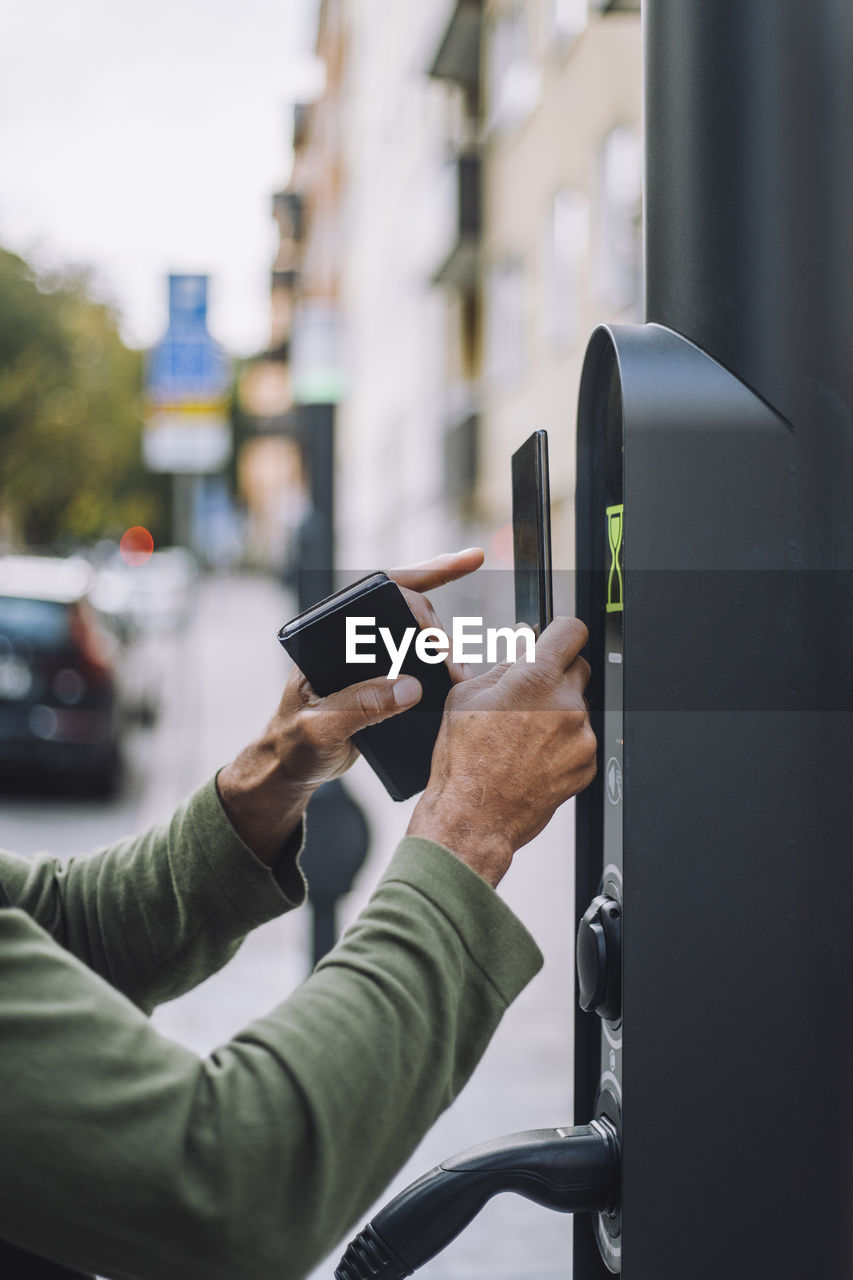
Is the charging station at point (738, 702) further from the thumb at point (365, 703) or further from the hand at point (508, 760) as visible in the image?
the thumb at point (365, 703)

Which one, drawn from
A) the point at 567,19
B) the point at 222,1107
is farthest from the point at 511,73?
the point at 222,1107

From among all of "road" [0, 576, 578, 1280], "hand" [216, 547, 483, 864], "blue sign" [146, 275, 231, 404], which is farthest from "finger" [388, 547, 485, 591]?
→ "blue sign" [146, 275, 231, 404]

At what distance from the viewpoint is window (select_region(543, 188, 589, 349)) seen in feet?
43.2

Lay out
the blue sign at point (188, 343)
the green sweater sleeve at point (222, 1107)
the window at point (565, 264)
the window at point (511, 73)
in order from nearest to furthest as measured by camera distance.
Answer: the green sweater sleeve at point (222, 1107)
the blue sign at point (188, 343)
the window at point (565, 264)
the window at point (511, 73)

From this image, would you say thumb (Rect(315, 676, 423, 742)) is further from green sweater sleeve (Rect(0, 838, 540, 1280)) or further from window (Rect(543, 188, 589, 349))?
window (Rect(543, 188, 589, 349))

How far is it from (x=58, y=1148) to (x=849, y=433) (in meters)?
0.95

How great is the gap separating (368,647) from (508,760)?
0.78 feet

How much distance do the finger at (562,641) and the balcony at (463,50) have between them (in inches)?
675

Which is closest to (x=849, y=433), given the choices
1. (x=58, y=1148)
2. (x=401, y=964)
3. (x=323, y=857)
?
(x=401, y=964)

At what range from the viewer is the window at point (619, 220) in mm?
11164

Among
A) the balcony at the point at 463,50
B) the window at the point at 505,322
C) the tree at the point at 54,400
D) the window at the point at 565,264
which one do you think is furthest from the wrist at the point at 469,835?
the tree at the point at 54,400

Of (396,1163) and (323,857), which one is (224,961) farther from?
(323,857)

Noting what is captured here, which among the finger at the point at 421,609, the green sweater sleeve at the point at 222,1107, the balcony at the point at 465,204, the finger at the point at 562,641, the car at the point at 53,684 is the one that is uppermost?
the balcony at the point at 465,204

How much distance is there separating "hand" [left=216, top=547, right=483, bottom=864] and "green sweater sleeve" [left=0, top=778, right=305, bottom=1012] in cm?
3
